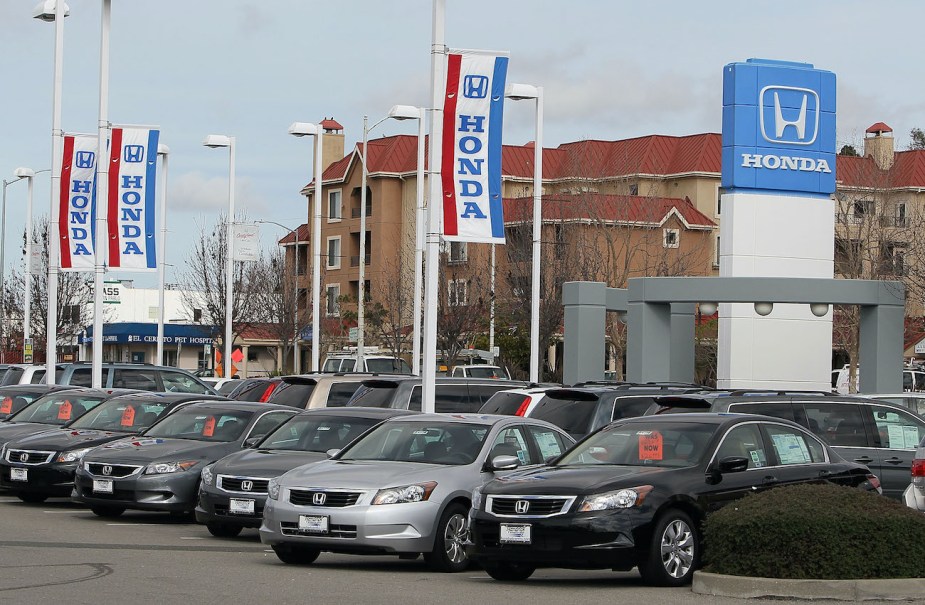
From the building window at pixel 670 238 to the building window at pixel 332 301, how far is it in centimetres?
1793

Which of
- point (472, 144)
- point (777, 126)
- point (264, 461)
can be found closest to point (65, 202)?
point (472, 144)

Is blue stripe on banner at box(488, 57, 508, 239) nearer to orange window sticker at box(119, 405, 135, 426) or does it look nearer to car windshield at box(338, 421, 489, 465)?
orange window sticker at box(119, 405, 135, 426)

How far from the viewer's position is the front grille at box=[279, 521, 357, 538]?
1316 centimetres

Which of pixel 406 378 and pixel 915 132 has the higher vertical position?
pixel 915 132

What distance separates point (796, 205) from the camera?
31.5 meters

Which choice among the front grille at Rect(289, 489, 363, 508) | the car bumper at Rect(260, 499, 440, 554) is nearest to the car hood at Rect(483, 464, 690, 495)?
the car bumper at Rect(260, 499, 440, 554)

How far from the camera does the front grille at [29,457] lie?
1953 centimetres

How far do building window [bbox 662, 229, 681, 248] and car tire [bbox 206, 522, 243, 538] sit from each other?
144 feet

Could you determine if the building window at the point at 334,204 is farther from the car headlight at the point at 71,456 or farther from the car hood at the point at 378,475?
the car hood at the point at 378,475

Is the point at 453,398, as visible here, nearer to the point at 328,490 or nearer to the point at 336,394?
the point at 336,394

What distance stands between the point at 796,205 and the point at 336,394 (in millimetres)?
13533

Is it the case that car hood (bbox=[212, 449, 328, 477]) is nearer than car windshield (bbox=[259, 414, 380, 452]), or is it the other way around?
car hood (bbox=[212, 449, 328, 477])

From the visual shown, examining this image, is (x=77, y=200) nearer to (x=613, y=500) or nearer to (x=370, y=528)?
(x=370, y=528)

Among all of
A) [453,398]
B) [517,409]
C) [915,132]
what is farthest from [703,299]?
[915,132]
